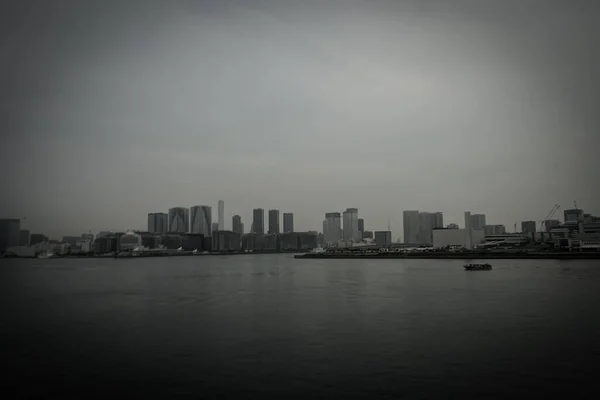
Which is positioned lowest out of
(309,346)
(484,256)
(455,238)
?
(309,346)

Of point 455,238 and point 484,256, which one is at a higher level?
point 455,238

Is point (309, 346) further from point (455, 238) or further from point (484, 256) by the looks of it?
point (455, 238)

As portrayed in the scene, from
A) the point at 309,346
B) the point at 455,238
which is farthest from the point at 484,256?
the point at 309,346

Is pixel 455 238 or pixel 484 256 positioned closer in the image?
pixel 484 256

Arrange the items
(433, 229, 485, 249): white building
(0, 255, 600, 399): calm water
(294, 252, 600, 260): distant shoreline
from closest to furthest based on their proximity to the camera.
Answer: (0, 255, 600, 399): calm water → (294, 252, 600, 260): distant shoreline → (433, 229, 485, 249): white building

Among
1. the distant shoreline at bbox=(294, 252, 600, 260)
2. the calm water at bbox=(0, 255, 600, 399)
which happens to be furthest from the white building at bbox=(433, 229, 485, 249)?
the calm water at bbox=(0, 255, 600, 399)

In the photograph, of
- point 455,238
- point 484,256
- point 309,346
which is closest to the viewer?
point 309,346

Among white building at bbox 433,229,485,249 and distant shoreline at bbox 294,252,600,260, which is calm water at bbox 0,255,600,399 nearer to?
distant shoreline at bbox 294,252,600,260

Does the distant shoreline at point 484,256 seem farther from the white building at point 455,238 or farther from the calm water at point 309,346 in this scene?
the calm water at point 309,346
